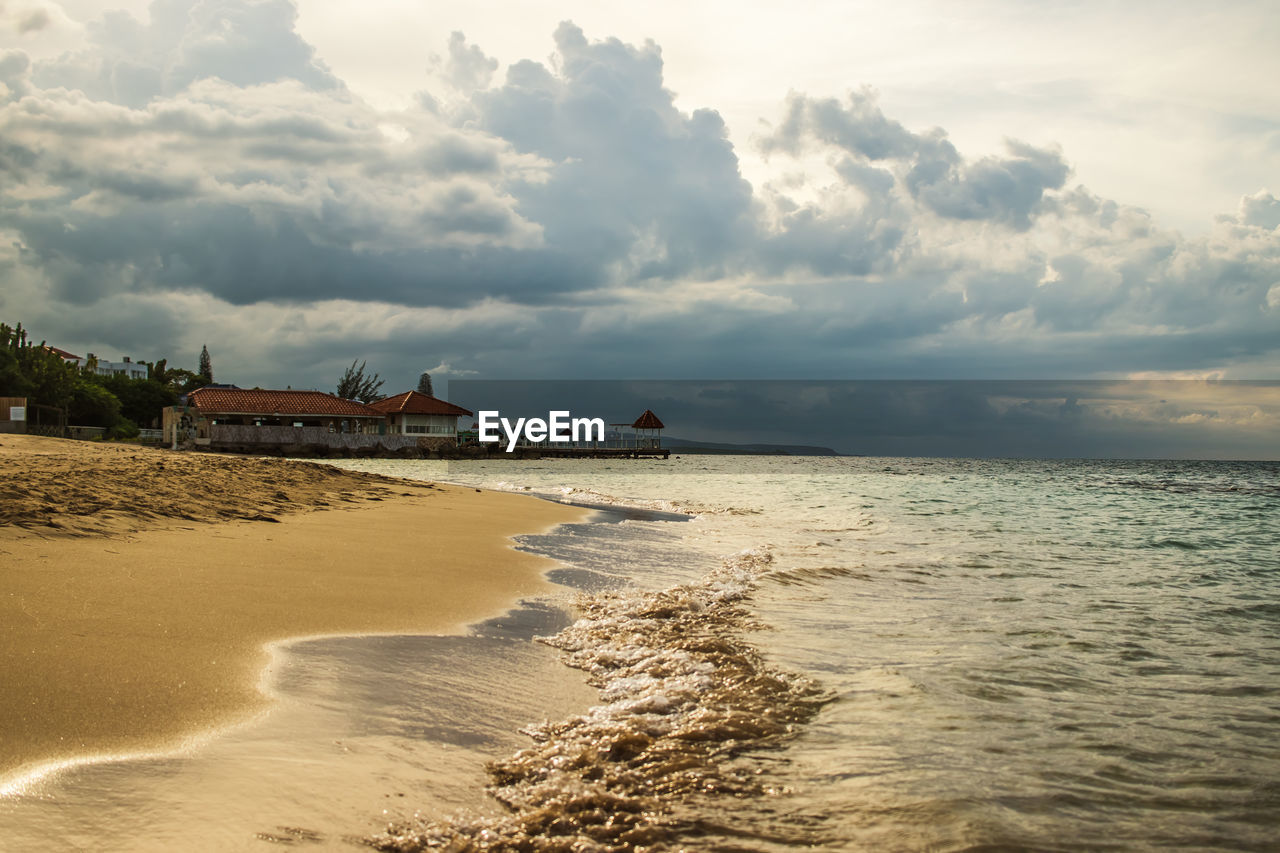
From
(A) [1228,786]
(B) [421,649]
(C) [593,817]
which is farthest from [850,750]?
(B) [421,649]

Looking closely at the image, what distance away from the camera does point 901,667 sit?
567 centimetres

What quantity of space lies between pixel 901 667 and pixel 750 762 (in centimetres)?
230

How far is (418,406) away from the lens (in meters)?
68.6

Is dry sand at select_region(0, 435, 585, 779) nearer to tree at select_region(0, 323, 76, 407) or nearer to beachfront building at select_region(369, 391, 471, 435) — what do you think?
tree at select_region(0, 323, 76, 407)

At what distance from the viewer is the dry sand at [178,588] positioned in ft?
11.5

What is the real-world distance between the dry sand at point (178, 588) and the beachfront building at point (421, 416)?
5592cm

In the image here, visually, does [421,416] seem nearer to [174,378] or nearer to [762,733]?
[174,378]

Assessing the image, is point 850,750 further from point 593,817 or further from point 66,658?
point 66,658

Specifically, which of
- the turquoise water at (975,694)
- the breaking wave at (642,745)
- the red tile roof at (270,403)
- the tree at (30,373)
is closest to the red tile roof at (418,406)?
the red tile roof at (270,403)

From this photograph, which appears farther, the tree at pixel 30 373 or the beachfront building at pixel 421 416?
the beachfront building at pixel 421 416

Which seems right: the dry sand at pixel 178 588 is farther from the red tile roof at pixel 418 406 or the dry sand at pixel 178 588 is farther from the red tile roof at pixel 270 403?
the red tile roof at pixel 418 406

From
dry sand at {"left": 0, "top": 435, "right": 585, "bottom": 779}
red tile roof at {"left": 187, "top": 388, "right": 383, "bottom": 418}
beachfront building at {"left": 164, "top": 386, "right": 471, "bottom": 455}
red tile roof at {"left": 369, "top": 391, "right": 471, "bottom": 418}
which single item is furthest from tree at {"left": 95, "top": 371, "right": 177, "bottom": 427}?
dry sand at {"left": 0, "top": 435, "right": 585, "bottom": 779}

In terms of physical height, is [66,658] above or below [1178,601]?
above

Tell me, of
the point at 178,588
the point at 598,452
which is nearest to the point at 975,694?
the point at 178,588
